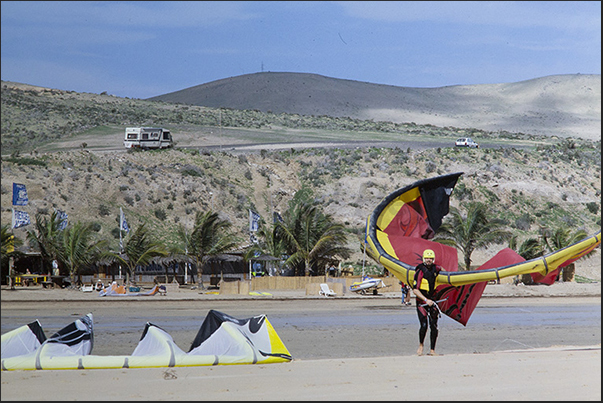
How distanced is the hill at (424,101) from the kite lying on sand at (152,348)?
13170 centimetres

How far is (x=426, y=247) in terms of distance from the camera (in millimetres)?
11055

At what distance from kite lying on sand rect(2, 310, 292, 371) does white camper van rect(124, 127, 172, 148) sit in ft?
172

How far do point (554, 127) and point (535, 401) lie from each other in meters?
157

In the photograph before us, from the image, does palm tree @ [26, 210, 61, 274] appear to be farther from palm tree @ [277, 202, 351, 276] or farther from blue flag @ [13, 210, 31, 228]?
blue flag @ [13, 210, 31, 228]

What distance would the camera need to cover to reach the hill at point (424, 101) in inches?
5974

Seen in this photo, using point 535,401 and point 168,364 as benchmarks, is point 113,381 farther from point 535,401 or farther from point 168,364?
point 535,401

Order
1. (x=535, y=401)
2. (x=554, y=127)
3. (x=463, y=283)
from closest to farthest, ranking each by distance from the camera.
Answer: (x=535, y=401) → (x=463, y=283) → (x=554, y=127)

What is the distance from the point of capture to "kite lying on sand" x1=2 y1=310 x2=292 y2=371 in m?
8.87

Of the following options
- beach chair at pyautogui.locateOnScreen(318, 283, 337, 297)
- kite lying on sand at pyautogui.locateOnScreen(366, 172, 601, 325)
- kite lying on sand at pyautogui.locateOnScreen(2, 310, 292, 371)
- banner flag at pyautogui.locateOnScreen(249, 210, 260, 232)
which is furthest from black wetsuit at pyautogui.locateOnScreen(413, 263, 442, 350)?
banner flag at pyautogui.locateOnScreen(249, 210, 260, 232)

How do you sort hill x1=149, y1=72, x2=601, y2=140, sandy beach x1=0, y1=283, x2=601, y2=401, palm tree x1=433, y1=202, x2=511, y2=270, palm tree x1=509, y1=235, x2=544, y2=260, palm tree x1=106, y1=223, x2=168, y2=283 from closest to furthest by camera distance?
sandy beach x1=0, y1=283, x2=601, y2=401
palm tree x1=106, y1=223, x2=168, y2=283
palm tree x1=433, y1=202, x2=511, y2=270
palm tree x1=509, y1=235, x2=544, y2=260
hill x1=149, y1=72, x2=601, y2=140

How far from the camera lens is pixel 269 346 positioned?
33.1ft

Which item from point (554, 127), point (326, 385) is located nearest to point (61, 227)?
point (326, 385)

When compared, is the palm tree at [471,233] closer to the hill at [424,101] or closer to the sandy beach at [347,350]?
the sandy beach at [347,350]

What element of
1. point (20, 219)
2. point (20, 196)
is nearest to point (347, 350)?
point (20, 196)
